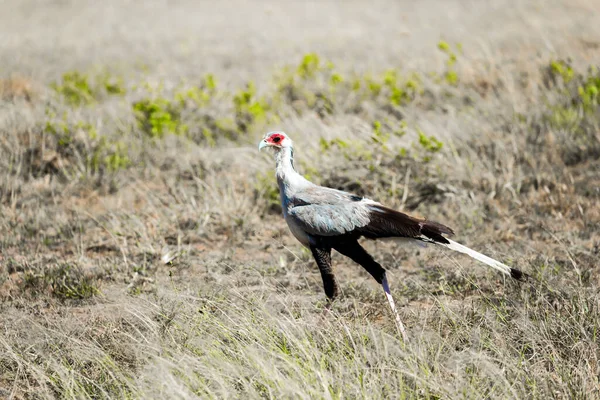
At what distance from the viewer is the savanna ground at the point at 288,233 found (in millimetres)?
3195

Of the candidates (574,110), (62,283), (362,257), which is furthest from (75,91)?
(362,257)

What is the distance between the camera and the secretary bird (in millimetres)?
3750

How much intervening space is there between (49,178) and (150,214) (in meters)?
1.54

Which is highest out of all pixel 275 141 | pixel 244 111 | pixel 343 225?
pixel 275 141

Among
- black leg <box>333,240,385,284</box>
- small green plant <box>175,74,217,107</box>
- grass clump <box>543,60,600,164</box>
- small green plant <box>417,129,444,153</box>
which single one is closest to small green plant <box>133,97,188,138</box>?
small green plant <box>175,74,217,107</box>

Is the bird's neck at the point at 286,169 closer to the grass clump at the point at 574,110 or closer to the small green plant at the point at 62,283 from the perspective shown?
the small green plant at the point at 62,283

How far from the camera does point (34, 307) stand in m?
4.49

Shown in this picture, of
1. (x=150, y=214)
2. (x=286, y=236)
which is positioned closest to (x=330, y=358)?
(x=286, y=236)

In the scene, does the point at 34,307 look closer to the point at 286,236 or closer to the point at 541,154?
the point at 286,236

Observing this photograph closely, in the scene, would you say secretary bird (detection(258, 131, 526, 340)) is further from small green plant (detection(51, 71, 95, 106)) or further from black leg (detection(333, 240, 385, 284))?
small green plant (detection(51, 71, 95, 106))

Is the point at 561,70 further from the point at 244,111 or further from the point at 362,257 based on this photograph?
the point at 362,257

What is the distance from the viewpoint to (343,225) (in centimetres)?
384

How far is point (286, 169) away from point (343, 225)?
58 centimetres

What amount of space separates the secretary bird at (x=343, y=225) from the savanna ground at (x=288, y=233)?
0.25 m
